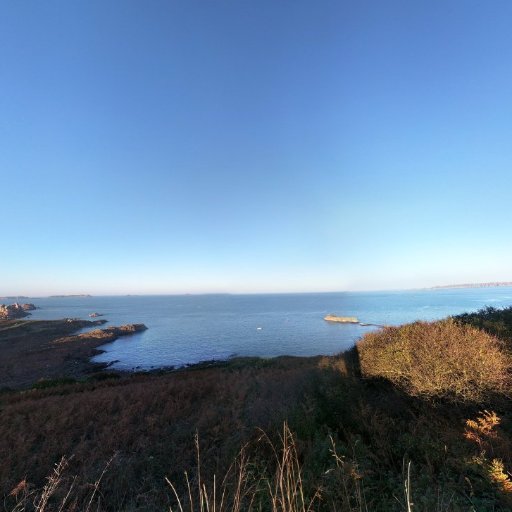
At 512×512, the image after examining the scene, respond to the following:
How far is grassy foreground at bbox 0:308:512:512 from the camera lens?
4688 millimetres

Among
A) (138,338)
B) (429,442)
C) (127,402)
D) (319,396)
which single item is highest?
(429,442)

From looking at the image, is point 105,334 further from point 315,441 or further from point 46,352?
point 315,441

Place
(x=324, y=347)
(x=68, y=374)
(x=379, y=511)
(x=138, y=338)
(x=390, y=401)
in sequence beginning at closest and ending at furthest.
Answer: (x=379, y=511) < (x=390, y=401) < (x=68, y=374) < (x=324, y=347) < (x=138, y=338)

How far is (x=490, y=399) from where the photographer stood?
313 inches

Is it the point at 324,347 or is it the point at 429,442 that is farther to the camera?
the point at 324,347

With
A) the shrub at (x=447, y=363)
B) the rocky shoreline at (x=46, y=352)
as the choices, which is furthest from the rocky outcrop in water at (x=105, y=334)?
the shrub at (x=447, y=363)

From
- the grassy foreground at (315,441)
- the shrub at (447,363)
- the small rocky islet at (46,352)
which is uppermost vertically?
the shrub at (447,363)

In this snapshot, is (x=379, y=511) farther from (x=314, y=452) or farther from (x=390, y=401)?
(x=390, y=401)

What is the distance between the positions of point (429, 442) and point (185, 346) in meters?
49.6

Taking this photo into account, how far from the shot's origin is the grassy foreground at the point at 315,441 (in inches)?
185

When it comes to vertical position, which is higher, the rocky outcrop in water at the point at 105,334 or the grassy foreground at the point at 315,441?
the grassy foreground at the point at 315,441

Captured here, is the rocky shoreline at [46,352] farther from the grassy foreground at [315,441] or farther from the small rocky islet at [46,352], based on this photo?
the grassy foreground at [315,441]

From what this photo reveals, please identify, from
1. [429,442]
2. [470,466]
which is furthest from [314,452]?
[470,466]

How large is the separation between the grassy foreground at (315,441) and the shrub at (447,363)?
0.04 m
